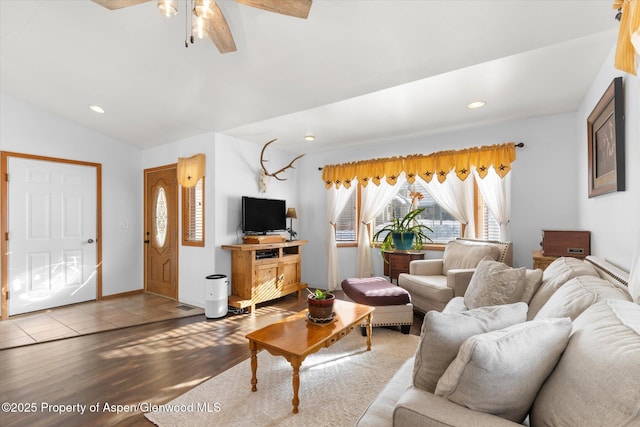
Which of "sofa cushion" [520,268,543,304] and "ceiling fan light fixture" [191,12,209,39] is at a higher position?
"ceiling fan light fixture" [191,12,209,39]

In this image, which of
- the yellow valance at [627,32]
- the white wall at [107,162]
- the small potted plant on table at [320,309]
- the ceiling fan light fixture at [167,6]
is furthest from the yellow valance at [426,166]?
the ceiling fan light fixture at [167,6]

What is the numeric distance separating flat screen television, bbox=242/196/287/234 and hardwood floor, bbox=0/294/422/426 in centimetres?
133

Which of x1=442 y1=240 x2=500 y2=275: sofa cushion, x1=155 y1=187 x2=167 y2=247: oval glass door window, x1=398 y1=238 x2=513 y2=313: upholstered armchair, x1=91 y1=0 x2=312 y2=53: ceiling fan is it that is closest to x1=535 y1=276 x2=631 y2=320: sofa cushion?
x1=398 y1=238 x2=513 y2=313: upholstered armchair

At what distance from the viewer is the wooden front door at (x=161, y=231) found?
14.3ft

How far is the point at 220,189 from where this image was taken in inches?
153

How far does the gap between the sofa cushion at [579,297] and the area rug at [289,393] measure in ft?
3.97

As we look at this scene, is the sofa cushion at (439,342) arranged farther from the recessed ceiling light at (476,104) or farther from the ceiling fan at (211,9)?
the recessed ceiling light at (476,104)

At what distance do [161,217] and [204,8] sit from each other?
385cm

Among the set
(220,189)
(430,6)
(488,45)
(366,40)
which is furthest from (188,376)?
(488,45)

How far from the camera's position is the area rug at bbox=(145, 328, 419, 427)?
1.72 metres

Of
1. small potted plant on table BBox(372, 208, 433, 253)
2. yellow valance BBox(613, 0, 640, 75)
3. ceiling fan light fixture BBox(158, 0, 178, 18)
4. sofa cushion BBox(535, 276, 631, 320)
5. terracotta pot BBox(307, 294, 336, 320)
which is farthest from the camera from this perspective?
small potted plant on table BBox(372, 208, 433, 253)

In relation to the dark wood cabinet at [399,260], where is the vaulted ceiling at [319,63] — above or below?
above

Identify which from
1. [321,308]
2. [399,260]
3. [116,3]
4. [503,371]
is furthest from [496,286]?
[116,3]

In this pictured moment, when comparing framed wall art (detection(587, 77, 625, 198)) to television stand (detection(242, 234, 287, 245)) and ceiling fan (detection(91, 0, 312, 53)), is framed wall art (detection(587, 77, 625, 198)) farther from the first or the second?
television stand (detection(242, 234, 287, 245))
